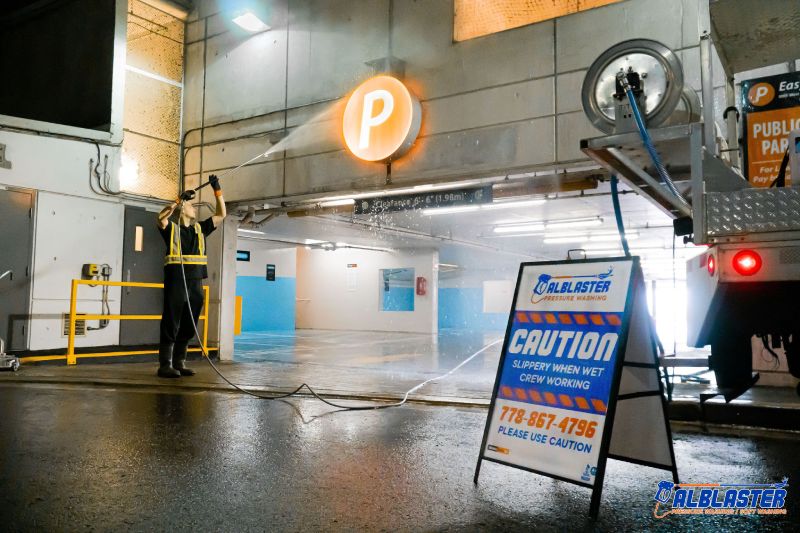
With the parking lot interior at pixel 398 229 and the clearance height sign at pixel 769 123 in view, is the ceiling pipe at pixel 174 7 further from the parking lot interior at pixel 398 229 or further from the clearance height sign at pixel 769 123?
the clearance height sign at pixel 769 123

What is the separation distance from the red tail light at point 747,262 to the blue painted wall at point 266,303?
18.5 metres

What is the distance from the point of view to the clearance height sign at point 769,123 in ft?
18.5

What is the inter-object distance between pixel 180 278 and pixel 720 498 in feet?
21.1

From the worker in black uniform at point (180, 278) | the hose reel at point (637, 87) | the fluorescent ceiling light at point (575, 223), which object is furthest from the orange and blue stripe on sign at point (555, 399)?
the fluorescent ceiling light at point (575, 223)

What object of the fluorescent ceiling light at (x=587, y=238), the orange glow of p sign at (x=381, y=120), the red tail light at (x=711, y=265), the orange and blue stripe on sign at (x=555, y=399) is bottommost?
the orange and blue stripe on sign at (x=555, y=399)

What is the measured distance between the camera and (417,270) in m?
21.3

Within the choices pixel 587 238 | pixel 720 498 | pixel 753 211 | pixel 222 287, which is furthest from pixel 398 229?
pixel 753 211

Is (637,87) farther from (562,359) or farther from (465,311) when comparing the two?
(465,311)

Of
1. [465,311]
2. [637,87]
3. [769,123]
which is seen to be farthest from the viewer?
[465,311]

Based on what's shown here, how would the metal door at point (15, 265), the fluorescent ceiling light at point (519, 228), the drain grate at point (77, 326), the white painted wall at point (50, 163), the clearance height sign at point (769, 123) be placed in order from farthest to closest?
the fluorescent ceiling light at point (519, 228) < the drain grate at point (77, 326) < the white painted wall at point (50, 163) < the metal door at point (15, 265) < the clearance height sign at point (769, 123)

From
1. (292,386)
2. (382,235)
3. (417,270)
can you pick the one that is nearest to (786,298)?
(292,386)

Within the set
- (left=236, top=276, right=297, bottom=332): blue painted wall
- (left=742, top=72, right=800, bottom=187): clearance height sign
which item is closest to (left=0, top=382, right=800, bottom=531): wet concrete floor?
(left=742, top=72, right=800, bottom=187): clearance height sign

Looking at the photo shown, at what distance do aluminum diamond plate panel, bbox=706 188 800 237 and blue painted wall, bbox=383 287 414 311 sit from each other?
1883cm

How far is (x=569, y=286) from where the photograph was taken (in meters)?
3.17
